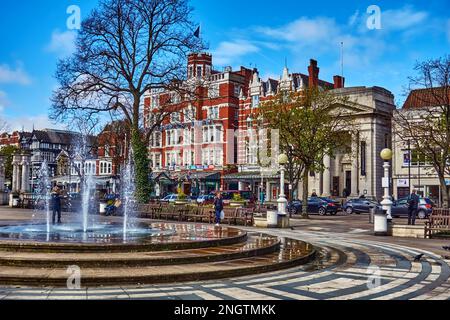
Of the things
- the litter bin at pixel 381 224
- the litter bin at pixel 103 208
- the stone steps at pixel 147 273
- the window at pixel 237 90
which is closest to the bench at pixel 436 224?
the litter bin at pixel 381 224

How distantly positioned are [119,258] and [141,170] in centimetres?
2531

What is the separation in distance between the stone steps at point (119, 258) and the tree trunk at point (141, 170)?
75.7 feet

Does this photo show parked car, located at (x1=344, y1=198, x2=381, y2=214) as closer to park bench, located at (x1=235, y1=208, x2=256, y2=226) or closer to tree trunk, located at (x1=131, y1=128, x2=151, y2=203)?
tree trunk, located at (x1=131, y1=128, x2=151, y2=203)

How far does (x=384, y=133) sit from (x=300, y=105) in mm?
26976

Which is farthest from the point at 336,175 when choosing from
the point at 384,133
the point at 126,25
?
the point at 126,25

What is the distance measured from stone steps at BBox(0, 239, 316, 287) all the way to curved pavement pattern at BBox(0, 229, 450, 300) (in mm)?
331

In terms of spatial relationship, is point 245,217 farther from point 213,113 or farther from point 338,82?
point 213,113

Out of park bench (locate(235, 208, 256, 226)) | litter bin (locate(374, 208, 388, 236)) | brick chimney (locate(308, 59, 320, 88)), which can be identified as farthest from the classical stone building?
litter bin (locate(374, 208, 388, 236))

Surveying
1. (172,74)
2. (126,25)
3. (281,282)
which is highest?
(126,25)

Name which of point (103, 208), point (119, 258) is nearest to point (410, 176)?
point (103, 208)

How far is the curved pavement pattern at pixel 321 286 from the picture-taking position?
336 inches

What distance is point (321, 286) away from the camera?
9664mm

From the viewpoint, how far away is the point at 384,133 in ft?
201

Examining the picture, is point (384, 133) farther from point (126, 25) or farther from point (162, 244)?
point (162, 244)
